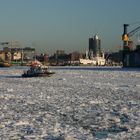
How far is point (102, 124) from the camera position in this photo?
15.1m

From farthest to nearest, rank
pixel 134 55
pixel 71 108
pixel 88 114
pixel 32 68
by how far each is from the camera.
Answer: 1. pixel 134 55
2. pixel 32 68
3. pixel 71 108
4. pixel 88 114

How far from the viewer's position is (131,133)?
13.3m

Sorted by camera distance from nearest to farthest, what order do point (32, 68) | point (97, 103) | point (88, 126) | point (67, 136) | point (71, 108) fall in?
point (67, 136) < point (88, 126) < point (71, 108) < point (97, 103) < point (32, 68)

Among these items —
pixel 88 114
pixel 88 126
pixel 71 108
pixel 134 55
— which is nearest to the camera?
pixel 88 126

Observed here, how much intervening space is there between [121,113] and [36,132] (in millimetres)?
5120

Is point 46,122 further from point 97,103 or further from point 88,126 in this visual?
point 97,103

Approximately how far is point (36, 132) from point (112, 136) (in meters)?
2.15

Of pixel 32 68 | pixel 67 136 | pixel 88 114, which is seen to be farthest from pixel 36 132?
pixel 32 68

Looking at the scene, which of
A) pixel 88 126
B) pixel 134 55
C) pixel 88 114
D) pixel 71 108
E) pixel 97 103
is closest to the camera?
pixel 88 126

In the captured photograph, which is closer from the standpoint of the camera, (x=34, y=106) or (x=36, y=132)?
(x=36, y=132)

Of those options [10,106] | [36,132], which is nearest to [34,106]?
[10,106]

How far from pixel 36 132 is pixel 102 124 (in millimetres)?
2531

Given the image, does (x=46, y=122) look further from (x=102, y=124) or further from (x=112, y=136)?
(x=112, y=136)

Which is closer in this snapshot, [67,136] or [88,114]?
[67,136]
